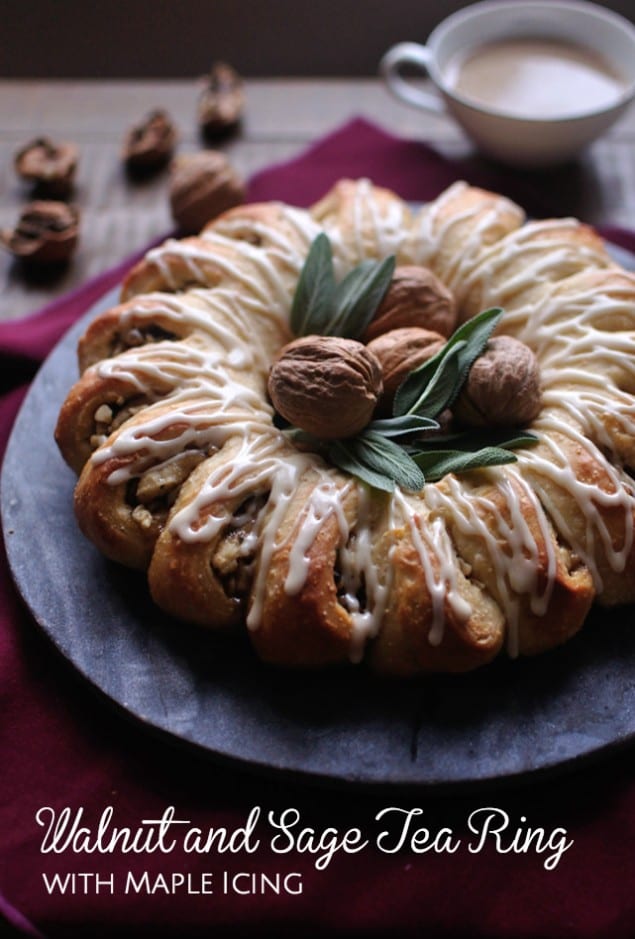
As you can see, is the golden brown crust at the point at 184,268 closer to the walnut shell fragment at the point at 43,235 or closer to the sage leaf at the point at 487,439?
the sage leaf at the point at 487,439

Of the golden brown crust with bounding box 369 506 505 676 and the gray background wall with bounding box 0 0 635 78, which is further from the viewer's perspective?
the gray background wall with bounding box 0 0 635 78

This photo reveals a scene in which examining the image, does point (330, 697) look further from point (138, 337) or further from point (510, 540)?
point (138, 337)

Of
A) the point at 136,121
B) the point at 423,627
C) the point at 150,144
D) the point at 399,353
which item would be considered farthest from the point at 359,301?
the point at 136,121

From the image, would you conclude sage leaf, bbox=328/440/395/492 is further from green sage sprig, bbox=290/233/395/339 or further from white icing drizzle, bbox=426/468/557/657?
green sage sprig, bbox=290/233/395/339

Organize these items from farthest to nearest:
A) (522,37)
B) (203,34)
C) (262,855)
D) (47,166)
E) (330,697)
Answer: (203,34)
(522,37)
(47,166)
(330,697)
(262,855)

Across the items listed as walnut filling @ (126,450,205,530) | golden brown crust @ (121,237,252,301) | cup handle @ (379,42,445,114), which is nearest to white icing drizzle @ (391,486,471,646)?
walnut filling @ (126,450,205,530)

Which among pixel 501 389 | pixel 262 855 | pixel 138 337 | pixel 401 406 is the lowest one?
pixel 262 855

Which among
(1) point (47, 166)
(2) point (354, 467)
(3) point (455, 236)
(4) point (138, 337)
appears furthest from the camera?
(1) point (47, 166)

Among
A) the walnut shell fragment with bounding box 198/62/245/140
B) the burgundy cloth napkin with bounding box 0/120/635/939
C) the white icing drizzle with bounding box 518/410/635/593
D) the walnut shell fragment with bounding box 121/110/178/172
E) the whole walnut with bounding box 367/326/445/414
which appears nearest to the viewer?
the burgundy cloth napkin with bounding box 0/120/635/939
